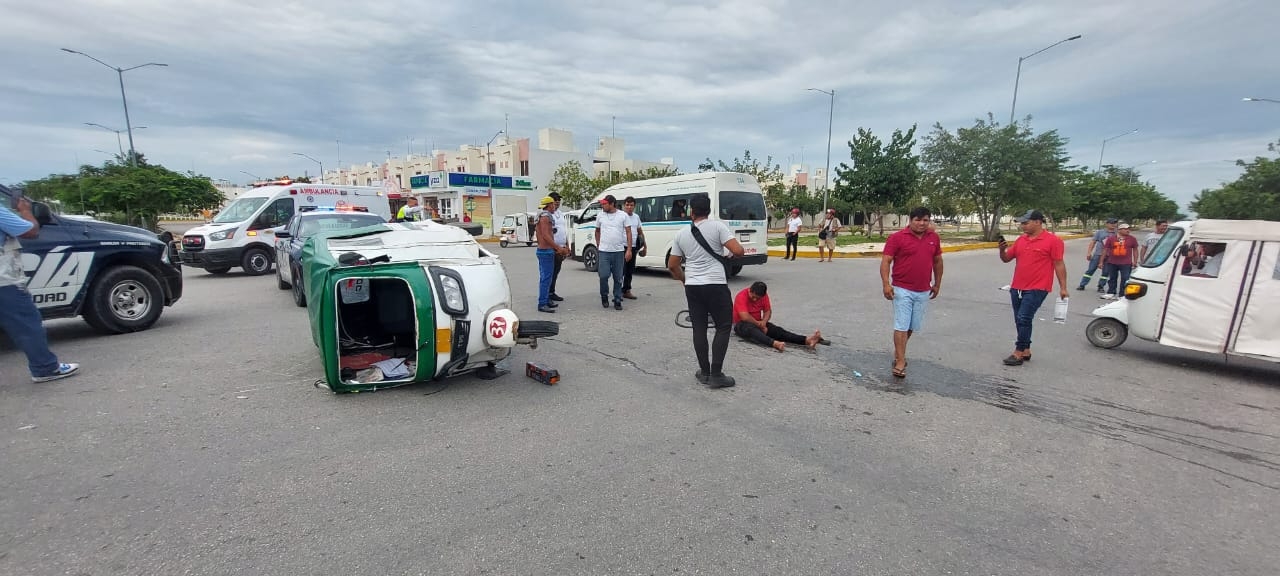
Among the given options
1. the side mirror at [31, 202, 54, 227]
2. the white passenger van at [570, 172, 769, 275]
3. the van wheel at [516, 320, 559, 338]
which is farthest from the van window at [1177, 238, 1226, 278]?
the side mirror at [31, 202, 54, 227]

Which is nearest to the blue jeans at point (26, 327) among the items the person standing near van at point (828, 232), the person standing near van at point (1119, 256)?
the person standing near van at point (1119, 256)

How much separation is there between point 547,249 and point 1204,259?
7.66 meters

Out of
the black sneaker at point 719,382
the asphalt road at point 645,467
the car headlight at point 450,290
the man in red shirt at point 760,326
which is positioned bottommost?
the asphalt road at point 645,467

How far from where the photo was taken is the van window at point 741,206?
38.9 feet

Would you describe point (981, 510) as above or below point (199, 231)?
below

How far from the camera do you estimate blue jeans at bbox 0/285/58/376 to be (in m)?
4.57

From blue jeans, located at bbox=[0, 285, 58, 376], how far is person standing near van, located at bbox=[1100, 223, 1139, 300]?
580 inches

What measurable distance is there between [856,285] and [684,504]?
9.59 meters

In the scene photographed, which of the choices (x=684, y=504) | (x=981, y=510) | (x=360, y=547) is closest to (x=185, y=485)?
(x=360, y=547)

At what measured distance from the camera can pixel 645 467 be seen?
3.35 m

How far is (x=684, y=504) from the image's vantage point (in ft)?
9.65

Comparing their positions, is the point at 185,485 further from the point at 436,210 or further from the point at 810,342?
the point at 436,210

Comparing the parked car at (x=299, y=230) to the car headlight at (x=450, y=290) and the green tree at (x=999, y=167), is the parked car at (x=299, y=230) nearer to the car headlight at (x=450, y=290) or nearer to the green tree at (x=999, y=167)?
the car headlight at (x=450, y=290)

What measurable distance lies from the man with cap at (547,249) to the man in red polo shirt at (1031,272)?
Answer: 18.6 feet
